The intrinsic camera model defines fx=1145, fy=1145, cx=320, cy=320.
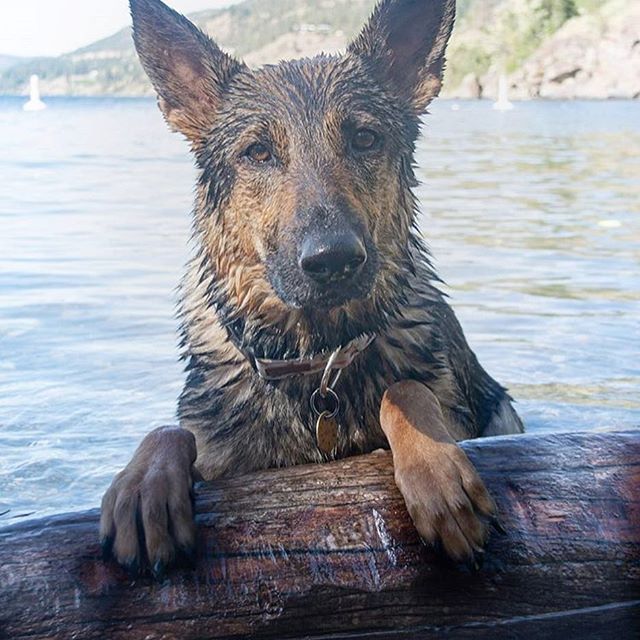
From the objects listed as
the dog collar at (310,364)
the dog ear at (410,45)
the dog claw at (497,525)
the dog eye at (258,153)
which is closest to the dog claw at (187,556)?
the dog claw at (497,525)

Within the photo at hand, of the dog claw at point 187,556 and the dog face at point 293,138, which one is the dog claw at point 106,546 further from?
the dog face at point 293,138

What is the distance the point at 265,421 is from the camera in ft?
13.2

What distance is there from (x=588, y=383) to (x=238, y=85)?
343 cm

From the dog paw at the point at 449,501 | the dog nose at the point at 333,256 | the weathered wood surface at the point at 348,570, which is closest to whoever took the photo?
the weathered wood surface at the point at 348,570

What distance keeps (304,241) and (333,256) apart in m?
0.14

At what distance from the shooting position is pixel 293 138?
3906 millimetres

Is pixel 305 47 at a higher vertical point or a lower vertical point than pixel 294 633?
higher

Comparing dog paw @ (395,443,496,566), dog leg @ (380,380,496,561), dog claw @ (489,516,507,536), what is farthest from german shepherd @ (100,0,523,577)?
dog claw @ (489,516,507,536)

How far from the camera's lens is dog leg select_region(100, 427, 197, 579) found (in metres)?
2.91

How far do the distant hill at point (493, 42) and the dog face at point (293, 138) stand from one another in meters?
0.40

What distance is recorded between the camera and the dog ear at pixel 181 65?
3988 mm

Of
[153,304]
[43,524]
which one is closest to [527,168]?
[153,304]

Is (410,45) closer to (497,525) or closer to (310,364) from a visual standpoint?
(310,364)

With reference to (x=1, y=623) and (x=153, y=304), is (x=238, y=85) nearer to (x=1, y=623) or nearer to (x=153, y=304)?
(x=1, y=623)
